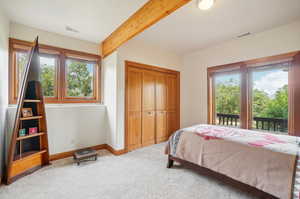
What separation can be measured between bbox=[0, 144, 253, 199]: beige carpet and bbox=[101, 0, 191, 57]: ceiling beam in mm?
2252

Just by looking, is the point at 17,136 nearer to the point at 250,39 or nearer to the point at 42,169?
the point at 42,169

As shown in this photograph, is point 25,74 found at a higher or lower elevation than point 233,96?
higher

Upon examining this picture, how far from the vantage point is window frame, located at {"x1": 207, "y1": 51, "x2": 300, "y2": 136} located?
2463 millimetres

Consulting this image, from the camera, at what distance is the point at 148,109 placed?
3.53 m

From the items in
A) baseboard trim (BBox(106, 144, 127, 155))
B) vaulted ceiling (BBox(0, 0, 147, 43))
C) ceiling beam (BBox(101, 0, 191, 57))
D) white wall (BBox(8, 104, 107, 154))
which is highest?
vaulted ceiling (BBox(0, 0, 147, 43))

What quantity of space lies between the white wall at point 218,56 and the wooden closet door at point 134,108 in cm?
153

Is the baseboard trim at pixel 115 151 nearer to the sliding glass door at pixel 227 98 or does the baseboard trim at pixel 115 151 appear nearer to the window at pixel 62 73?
the window at pixel 62 73

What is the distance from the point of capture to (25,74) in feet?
6.79

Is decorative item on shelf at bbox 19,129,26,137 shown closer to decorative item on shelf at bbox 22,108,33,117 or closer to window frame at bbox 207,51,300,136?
decorative item on shelf at bbox 22,108,33,117

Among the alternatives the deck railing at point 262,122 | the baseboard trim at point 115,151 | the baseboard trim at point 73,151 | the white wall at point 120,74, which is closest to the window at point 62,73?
the white wall at point 120,74

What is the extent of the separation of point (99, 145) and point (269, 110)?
3794 mm

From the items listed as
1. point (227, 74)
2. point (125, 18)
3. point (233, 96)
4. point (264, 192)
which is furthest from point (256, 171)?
point (125, 18)

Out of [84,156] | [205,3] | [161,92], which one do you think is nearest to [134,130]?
[84,156]

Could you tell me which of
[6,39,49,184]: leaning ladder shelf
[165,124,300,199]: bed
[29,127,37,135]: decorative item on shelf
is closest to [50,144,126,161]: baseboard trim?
[6,39,49,184]: leaning ladder shelf
